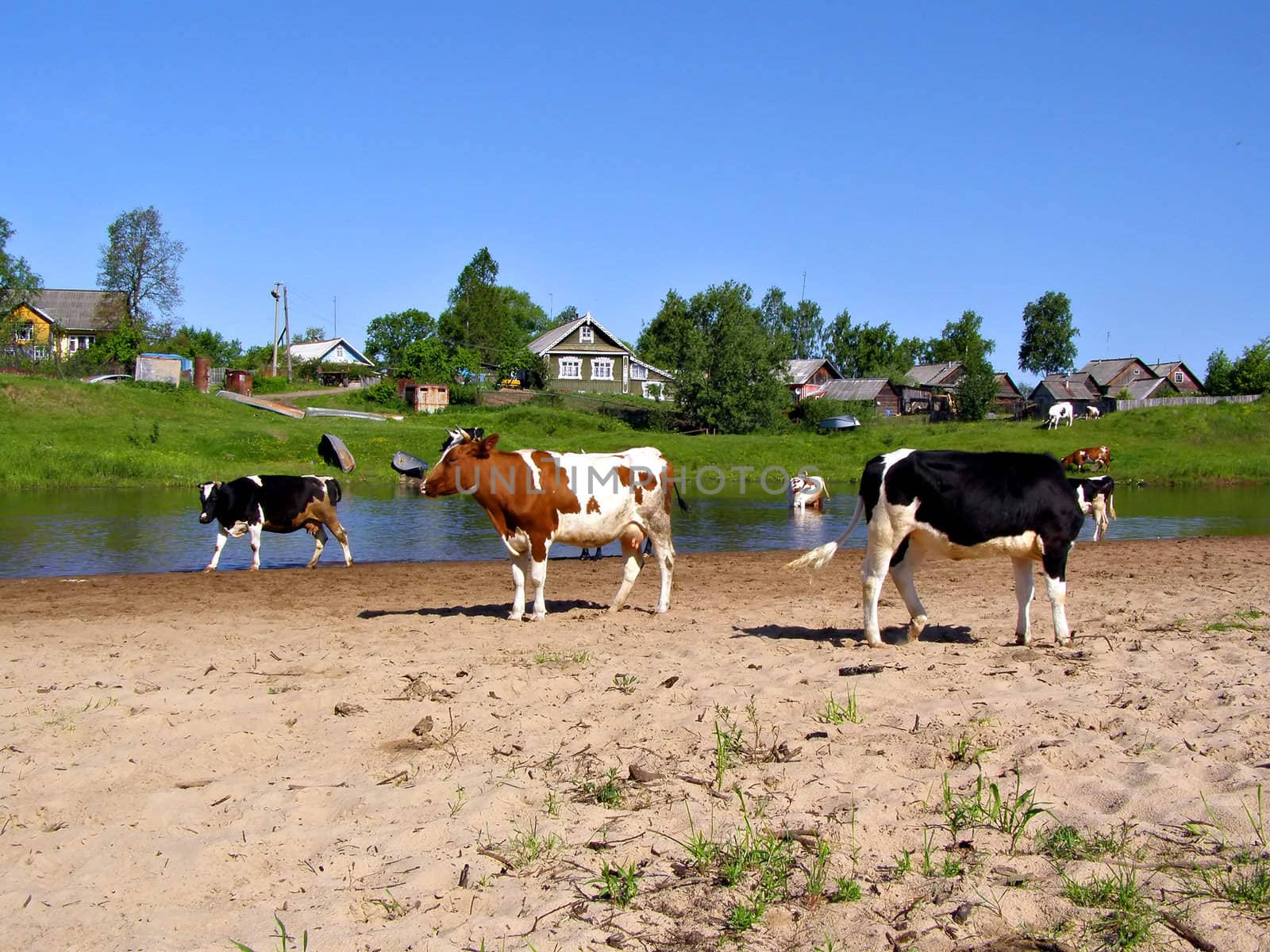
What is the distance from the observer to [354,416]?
2174 inches

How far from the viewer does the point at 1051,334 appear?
124m

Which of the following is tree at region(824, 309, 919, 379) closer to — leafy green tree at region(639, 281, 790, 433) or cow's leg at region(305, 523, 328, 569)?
leafy green tree at region(639, 281, 790, 433)

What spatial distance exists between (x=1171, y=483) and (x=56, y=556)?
4128 centimetres

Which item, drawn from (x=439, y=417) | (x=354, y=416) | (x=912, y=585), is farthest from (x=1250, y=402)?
(x=912, y=585)

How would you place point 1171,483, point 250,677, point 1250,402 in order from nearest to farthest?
point 250,677
point 1171,483
point 1250,402

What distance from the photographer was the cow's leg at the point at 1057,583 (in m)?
9.39

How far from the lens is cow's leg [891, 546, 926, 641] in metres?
Answer: 9.69

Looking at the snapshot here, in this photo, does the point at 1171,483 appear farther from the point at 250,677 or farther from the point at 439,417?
the point at 250,677

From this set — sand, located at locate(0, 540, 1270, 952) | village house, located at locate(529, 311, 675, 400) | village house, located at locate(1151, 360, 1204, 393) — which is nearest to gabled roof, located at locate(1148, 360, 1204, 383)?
village house, located at locate(1151, 360, 1204, 393)

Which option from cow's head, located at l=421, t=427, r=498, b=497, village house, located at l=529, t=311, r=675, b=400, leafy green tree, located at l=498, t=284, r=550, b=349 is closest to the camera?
cow's head, located at l=421, t=427, r=498, b=497

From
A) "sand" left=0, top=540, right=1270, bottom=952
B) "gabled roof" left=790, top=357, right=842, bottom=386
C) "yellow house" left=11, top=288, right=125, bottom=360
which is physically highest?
"yellow house" left=11, top=288, right=125, bottom=360

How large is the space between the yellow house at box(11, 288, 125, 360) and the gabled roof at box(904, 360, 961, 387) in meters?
68.7

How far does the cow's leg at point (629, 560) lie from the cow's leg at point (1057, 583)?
4.92 meters

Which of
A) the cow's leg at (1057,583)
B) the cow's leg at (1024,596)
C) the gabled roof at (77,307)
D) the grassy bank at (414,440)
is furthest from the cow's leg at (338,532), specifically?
the gabled roof at (77,307)
